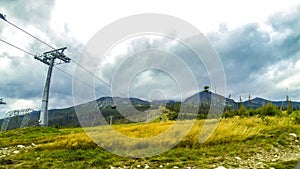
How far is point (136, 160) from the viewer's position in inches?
464

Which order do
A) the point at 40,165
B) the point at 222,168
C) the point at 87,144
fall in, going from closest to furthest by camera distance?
the point at 222,168 → the point at 40,165 → the point at 87,144

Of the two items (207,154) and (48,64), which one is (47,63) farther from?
(207,154)

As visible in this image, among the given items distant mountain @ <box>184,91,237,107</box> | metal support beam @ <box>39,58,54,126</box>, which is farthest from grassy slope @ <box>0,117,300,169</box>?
metal support beam @ <box>39,58,54,126</box>

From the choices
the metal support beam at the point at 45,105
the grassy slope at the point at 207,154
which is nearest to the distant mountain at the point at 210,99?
the grassy slope at the point at 207,154

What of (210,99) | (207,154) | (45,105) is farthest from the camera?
(45,105)

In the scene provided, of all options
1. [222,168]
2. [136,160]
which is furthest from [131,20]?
[222,168]

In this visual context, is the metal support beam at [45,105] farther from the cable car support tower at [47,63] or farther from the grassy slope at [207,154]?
the grassy slope at [207,154]

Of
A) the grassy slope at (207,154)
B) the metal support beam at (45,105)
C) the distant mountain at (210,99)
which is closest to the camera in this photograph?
the grassy slope at (207,154)

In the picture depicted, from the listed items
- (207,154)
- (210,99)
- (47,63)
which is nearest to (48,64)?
(47,63)

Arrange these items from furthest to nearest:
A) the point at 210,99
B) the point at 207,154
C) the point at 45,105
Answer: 1. the point at 45,105
2. the point at 210,99
3. the point at 207,154

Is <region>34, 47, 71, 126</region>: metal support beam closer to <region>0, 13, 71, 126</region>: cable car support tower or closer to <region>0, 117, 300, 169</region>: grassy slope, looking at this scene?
<region>0, 13, 71, 126</region>: cable car support tower

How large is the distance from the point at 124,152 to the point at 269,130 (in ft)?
27.0

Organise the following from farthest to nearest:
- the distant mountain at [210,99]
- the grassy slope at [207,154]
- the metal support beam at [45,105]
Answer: the metal support beam at [45,105] → the distant mountain at [210,99] → the grassy slope at [207,154]

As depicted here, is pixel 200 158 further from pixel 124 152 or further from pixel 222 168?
pixel 124 152
